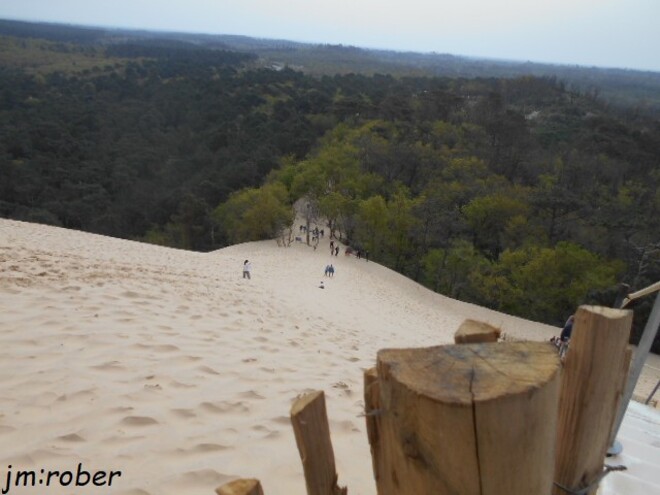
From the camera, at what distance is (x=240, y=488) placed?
146 cm

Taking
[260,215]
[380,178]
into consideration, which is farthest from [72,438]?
[380,178]

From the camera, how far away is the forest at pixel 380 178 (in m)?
25.5

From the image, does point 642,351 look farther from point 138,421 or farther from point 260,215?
point 260,215

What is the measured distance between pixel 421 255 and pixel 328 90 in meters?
50.1

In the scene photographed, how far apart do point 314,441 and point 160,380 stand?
8.80ft

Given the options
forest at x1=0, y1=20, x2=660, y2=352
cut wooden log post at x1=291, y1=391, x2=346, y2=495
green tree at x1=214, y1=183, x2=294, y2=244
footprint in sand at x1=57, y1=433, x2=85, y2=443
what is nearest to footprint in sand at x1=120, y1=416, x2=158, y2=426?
footprint in sand at x1=57, y1=433, x2=85, y2=443

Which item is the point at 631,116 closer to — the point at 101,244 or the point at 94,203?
the point at 94,203

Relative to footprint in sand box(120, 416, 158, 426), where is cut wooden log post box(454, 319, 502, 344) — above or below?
above

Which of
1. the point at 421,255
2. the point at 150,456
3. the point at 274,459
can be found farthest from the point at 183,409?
the point at 421,255

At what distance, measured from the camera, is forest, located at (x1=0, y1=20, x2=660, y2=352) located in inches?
1006

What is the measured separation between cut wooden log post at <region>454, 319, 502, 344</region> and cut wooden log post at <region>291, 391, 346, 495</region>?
0.50 m

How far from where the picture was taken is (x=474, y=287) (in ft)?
81.8

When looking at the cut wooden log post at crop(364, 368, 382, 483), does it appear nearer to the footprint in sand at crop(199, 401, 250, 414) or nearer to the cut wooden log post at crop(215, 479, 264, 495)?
the cut wooden log post at crop(215, 479, 264, 495)

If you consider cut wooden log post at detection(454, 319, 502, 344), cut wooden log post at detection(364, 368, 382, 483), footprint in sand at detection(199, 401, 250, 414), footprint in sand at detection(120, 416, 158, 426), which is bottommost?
footprint in sand at detection(199, 401, 250, 414)
